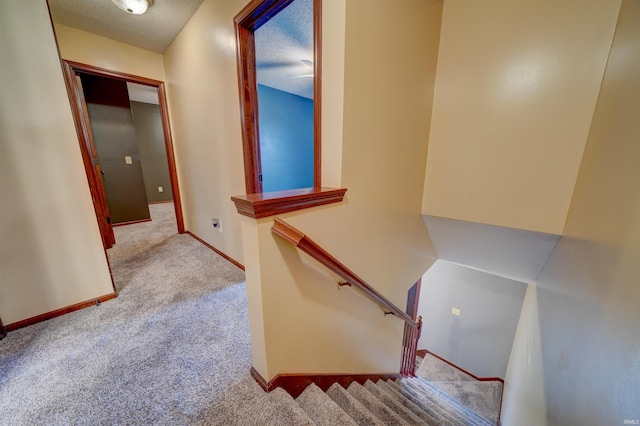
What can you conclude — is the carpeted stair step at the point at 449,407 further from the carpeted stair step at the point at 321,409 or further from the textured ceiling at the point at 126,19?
the textured ceiling at the point at 126,19

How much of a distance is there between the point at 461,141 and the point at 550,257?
1.16m

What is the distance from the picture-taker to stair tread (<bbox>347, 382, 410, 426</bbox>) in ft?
4.40

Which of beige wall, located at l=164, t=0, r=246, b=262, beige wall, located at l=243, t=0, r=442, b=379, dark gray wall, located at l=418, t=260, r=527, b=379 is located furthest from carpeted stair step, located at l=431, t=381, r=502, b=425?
beige wall, located at l=164, t=0, r=246, b=262

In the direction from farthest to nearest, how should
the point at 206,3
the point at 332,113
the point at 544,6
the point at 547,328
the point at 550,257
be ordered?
1. the point at 206,3
2. the point at 550,257
3. the point at 547,328
4. the point at 544,6
5. the point at 332,113

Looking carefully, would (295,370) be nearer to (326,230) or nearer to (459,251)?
(326,230)

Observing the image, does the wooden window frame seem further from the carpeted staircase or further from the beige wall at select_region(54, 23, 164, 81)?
the beige wall at select_region(54, 23, 164, 81)

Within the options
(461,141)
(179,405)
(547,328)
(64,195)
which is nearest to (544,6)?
(461,141)

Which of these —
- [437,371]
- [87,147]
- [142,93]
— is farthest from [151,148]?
[437,371]

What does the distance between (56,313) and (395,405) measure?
2552 millimetres

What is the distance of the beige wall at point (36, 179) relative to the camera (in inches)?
51.6

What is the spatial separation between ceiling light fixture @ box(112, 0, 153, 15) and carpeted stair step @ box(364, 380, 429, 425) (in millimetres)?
3797

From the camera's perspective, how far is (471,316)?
3.73 meters

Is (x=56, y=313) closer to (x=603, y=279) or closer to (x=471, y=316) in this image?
(x=603, y=279)

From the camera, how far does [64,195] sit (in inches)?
59.9
